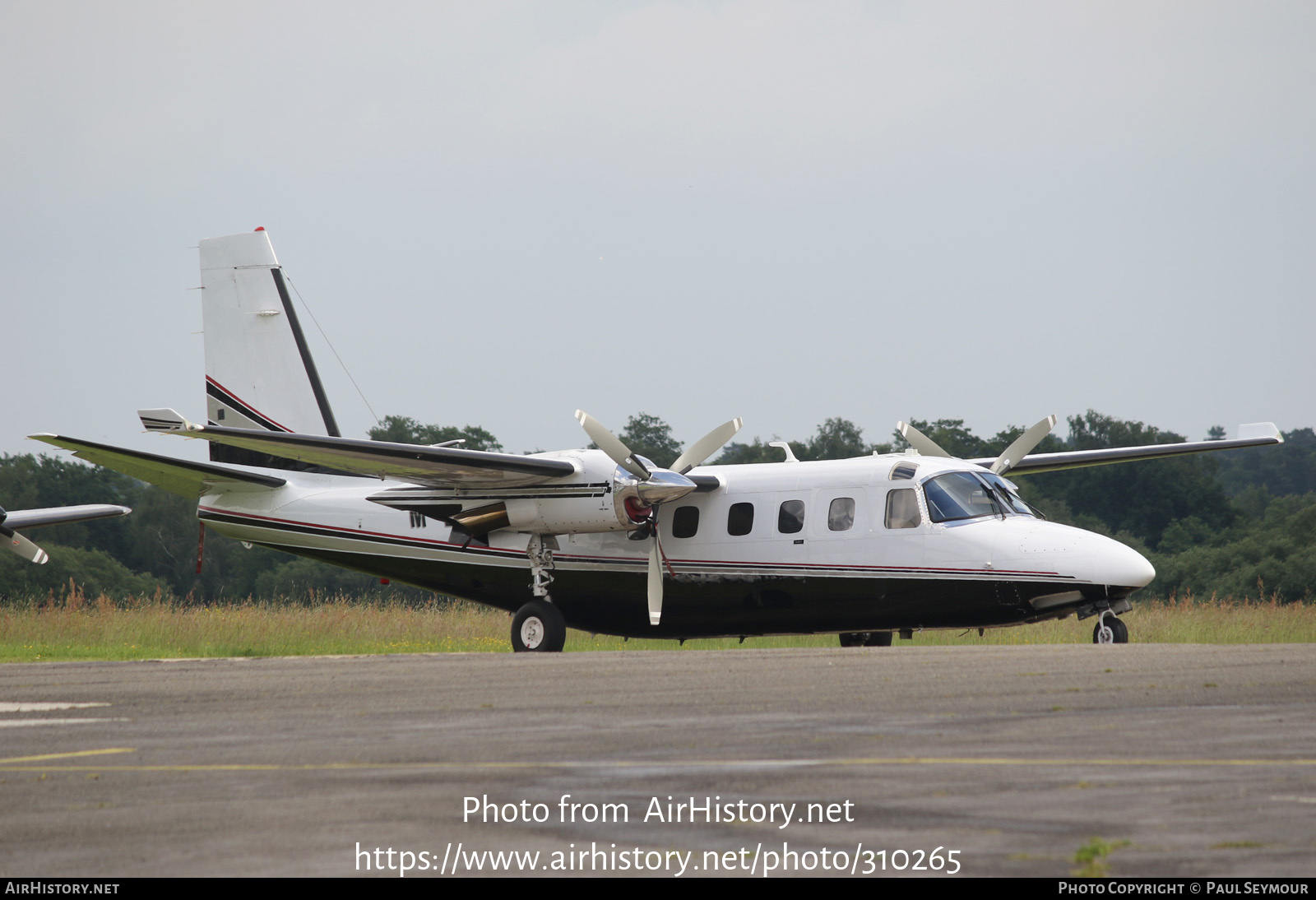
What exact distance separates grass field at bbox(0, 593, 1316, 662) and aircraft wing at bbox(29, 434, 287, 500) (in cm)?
352

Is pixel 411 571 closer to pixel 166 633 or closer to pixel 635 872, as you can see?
pixel 166 633

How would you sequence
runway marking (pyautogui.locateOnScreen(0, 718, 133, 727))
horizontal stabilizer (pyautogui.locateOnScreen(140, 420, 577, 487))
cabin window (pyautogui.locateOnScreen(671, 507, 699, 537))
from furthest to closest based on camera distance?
cabin window (pyautogui.locateOnScreen(671, 507, 699, 537)) → horizontal stabilizer (pyautogui.locateOnScreen(140, 420, 577, 487)) → runway marking (pyautogui.locateOnScreen(0, 718, 133, 727))

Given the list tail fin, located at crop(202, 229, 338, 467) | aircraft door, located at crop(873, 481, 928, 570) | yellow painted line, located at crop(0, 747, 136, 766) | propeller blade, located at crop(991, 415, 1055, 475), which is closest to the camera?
yellow painted line, located at crop(0, 747, 136, 766)

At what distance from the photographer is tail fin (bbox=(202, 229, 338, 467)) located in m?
22.5

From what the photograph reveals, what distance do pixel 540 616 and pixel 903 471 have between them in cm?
562

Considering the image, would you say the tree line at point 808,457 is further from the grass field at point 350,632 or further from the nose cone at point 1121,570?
the nose cone at point 1121,570

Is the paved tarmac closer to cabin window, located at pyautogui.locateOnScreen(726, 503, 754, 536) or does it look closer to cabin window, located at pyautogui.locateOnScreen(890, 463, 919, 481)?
cabin window, located at pyautogui.locateOnScreen(890, 463, 919, 481)

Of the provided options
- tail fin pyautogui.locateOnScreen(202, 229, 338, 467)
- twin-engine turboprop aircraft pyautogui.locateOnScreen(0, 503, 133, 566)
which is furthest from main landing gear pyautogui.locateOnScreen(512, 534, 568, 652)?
twin-engine turboprop aircraft pyautogui.locateOnScreen(0, 503, 133, 566)

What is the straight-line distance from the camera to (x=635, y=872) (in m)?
4.67

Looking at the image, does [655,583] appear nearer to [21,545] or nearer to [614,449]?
[614,449]

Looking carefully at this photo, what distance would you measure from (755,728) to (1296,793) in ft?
11.0

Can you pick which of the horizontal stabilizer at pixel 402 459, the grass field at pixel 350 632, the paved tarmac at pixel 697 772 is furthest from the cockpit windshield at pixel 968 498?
the paved tarmac at pixel 697 772

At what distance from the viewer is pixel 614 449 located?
1889cm
